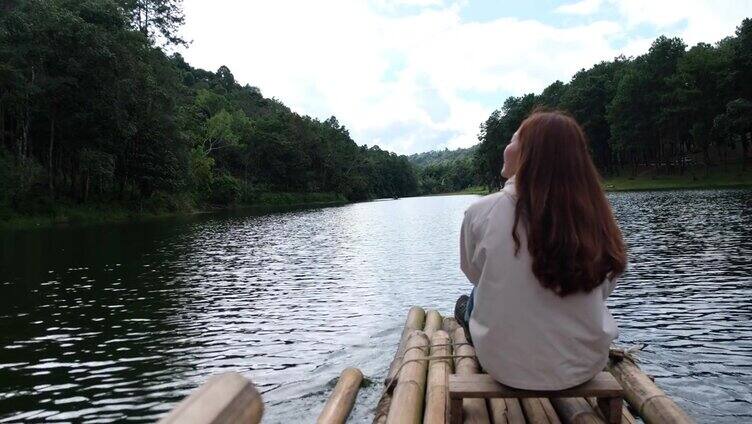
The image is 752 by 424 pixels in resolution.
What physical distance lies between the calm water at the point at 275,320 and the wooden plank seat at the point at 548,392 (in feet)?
8.64

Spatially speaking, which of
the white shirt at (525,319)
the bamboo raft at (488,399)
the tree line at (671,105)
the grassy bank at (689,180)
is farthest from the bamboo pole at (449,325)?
the grassy bank at (689,180)

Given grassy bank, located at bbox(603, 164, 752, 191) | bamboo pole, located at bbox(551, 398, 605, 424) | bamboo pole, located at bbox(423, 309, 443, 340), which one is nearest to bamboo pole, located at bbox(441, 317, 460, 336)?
bamboo pole, located at bbox(423, 309, 443, 340)

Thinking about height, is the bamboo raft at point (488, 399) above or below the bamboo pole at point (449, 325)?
above

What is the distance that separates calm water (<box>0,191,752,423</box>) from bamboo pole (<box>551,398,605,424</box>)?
108 inches

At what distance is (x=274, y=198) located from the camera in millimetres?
97125

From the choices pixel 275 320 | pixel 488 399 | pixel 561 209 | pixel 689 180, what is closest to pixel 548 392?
pixel 488 399

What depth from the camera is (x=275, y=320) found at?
11852mm

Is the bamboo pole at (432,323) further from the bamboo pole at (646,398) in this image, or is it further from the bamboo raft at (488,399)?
the bamboo pole at (646,398)

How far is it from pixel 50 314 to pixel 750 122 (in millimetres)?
73187

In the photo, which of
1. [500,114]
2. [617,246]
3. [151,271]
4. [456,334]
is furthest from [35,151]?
[500,114]

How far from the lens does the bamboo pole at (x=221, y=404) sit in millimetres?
1573

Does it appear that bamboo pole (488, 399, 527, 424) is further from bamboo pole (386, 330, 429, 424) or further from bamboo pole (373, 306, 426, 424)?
bamboo pole (373, 306, 426, 424)

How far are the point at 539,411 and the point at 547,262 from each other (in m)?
1.37

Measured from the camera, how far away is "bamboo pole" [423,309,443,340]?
26.5 feet
